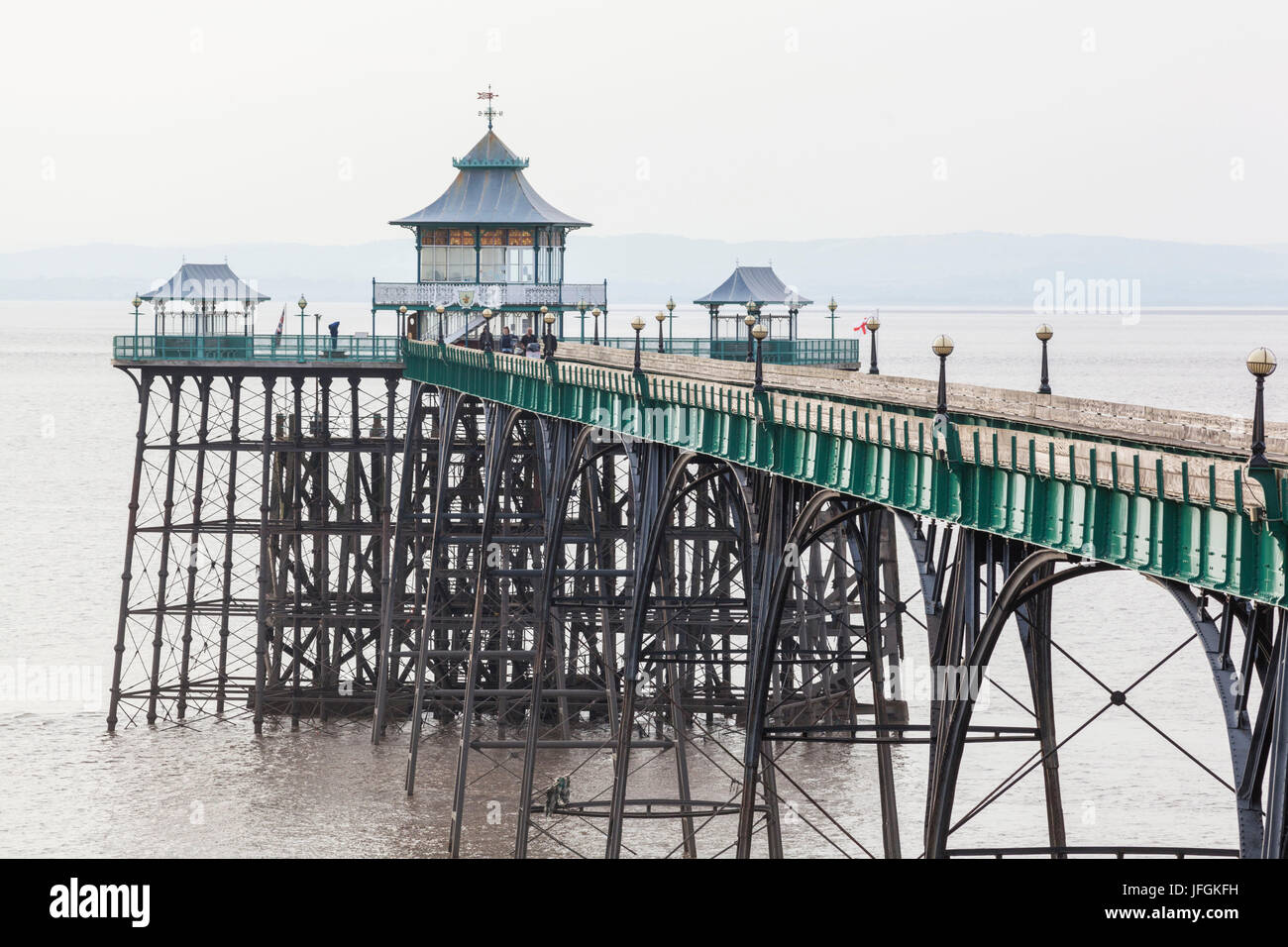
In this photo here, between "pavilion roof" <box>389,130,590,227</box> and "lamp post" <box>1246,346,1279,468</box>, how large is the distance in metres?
48.4

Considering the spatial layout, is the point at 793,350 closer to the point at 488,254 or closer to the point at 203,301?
the point at 488,254

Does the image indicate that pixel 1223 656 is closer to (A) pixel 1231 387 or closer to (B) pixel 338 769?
(B) pixel 338 769

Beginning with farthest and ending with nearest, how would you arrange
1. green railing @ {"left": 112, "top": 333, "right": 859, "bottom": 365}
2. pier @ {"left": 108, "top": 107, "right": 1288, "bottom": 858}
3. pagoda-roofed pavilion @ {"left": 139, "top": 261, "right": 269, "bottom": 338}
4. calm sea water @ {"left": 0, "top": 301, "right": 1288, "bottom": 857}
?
1. pagoda-roofed pavilion @ {"left": 139, "top": 261, "right": 269, "bottom": 338}
2. green railing @ {"left": 112, "top": 333, "right": 859, "bottom": 365}
3. calm sea water @ {"left": 0, "top": 301, "right": 1288, "bottom": 857}
4. pier @ {"left": 108, "top": 107, "right": 1288, "bottom": 858}

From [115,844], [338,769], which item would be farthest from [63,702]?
[115,844]

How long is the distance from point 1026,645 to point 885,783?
8060 mm

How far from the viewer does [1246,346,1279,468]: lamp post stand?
15.3 meters

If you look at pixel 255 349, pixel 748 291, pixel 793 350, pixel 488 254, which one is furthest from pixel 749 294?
pixel 255 349

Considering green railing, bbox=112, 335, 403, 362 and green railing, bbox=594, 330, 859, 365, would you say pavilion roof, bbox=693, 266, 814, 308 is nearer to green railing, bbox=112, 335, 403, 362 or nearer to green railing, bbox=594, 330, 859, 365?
green railing, bbox=594, 330, 859, 365

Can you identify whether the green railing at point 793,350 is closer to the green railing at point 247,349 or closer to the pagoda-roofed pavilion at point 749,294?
the pagoda-roofed pavilion at point 749,294

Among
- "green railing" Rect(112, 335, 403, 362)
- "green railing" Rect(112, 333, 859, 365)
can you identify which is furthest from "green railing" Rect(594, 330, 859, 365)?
"green railing" Rect(112, 335, 403, 362)

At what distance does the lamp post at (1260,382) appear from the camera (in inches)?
603

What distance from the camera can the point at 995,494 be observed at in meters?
21.4

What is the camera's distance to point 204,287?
6022 centimetres

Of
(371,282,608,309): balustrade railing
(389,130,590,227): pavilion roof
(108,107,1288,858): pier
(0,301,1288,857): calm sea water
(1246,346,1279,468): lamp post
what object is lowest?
(0,301,1288,857): calm sea water
